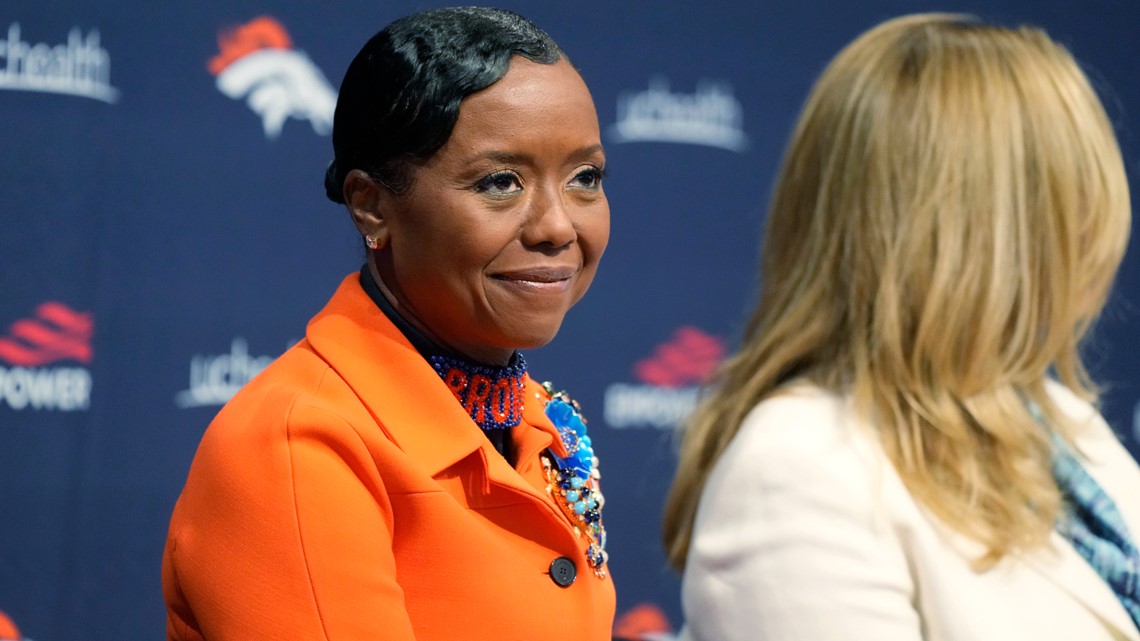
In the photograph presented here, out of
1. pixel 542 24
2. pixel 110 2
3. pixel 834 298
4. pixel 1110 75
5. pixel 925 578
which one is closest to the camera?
pixel 925 578

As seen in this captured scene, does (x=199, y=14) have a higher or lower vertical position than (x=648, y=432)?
higher

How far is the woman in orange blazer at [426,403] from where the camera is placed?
108cm

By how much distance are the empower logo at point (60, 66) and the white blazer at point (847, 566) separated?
71.3 inches

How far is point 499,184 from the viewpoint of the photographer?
1.24 metres

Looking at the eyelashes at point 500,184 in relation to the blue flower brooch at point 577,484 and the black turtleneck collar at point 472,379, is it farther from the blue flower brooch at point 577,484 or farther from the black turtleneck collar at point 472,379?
the blue flower brooch at point 577,484

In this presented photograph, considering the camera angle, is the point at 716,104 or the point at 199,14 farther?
the point at 716,104

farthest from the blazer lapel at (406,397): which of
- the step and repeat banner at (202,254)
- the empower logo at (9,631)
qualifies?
the empower logo at (9,631)

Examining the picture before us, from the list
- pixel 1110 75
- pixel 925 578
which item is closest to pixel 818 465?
pixel 925 578

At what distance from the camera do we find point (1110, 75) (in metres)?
3.26

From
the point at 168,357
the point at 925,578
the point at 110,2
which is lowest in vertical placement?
the point at 168,357

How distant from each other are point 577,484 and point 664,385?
5.04 feet

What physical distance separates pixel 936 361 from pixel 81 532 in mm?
1901

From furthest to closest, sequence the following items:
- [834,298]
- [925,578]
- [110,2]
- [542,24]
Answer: [542,24]
[110,2]
[834,298]
[925,578]

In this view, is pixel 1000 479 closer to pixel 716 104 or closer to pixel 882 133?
pixel 882 133
